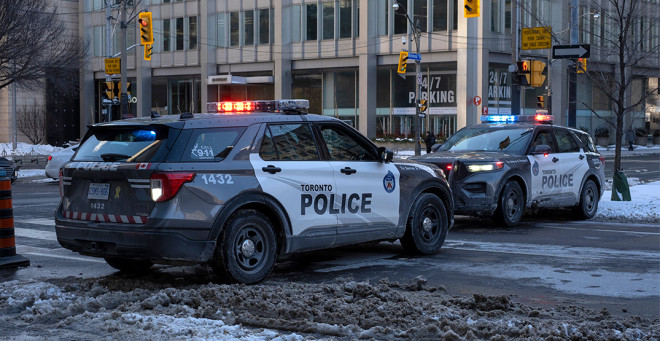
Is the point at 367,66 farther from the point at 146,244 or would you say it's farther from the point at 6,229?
the point at 146,244

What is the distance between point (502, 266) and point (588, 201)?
21.1 feet

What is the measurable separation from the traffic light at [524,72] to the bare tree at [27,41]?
19640 mm

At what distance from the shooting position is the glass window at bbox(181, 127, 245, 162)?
7.85 m

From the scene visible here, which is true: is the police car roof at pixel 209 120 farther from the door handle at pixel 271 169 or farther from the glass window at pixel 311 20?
the glass window at pixel 311 20

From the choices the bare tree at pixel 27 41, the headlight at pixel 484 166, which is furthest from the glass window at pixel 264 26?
the headlight at pixel 484 166

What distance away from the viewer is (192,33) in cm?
6369

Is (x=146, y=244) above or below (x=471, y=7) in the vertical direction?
below

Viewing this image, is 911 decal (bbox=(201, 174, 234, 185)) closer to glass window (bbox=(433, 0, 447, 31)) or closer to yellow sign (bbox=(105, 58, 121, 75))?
yellow sign (bbox=(105, 58, 121, 75))

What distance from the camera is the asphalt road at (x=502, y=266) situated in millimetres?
7758

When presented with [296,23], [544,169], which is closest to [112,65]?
[296,23]

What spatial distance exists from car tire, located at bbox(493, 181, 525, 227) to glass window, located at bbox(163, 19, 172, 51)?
2163 inches

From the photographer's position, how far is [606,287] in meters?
8.01

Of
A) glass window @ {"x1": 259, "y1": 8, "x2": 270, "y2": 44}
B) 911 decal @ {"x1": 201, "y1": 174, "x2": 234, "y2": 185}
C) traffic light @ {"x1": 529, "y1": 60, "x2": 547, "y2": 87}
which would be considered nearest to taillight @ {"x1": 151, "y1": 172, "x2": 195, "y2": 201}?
911 decal @ {"x1": 201, "y1": 174, "x2": 234, "y2": 185}

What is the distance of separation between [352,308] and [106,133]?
3.31 m
